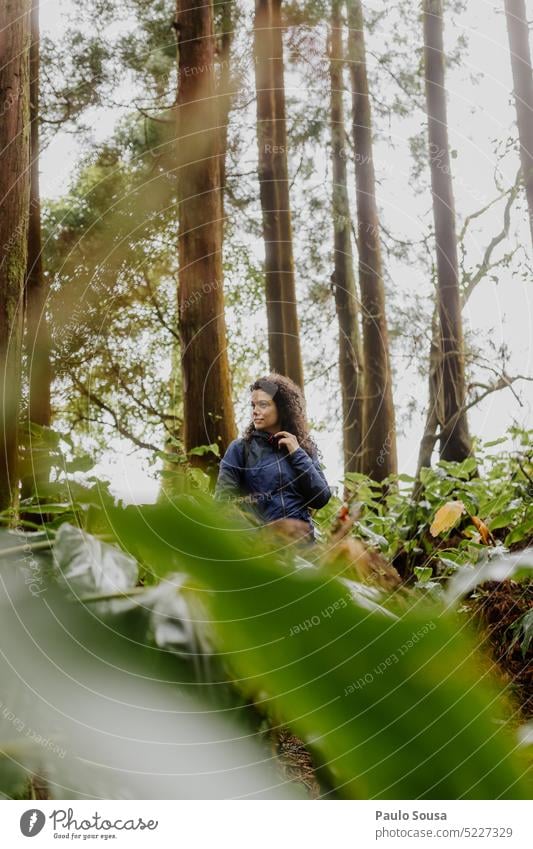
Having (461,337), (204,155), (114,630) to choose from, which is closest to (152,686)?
(114,630)

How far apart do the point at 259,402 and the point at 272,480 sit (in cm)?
25

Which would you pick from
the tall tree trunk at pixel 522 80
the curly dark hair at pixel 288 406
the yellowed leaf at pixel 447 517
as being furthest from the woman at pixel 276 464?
the tall tree trunk at pixel 522 80

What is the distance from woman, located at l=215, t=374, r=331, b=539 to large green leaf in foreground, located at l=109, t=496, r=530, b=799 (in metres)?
0.86

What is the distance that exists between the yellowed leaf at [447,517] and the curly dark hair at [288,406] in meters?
0.46

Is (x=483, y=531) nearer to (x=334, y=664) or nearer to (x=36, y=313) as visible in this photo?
(x=36, y=313)

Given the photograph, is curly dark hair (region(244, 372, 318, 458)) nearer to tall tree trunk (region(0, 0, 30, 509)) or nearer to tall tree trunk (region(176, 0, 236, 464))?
tall tree trunk (region(176, 0, 236, 464))

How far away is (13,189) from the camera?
2.44 feet

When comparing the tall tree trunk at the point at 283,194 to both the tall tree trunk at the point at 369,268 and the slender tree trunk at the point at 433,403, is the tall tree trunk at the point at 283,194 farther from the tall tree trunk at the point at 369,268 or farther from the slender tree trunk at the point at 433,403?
the slender tree trunk at the point at 433,403

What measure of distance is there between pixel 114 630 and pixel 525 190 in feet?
4.68

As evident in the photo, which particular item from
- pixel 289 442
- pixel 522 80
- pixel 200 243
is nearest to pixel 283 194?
pixel 200 243

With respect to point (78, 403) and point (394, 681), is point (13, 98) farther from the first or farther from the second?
point (394, 681)

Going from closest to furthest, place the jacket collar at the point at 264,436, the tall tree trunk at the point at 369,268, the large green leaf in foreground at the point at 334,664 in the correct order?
the large green leaf in foreground at the point at 334,664 < the jacket collar at the point at 264,436 < the tall tree trunk at the point at 369,268

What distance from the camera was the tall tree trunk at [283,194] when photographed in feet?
5.86

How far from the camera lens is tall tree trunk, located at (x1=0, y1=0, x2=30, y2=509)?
677 millimetres
